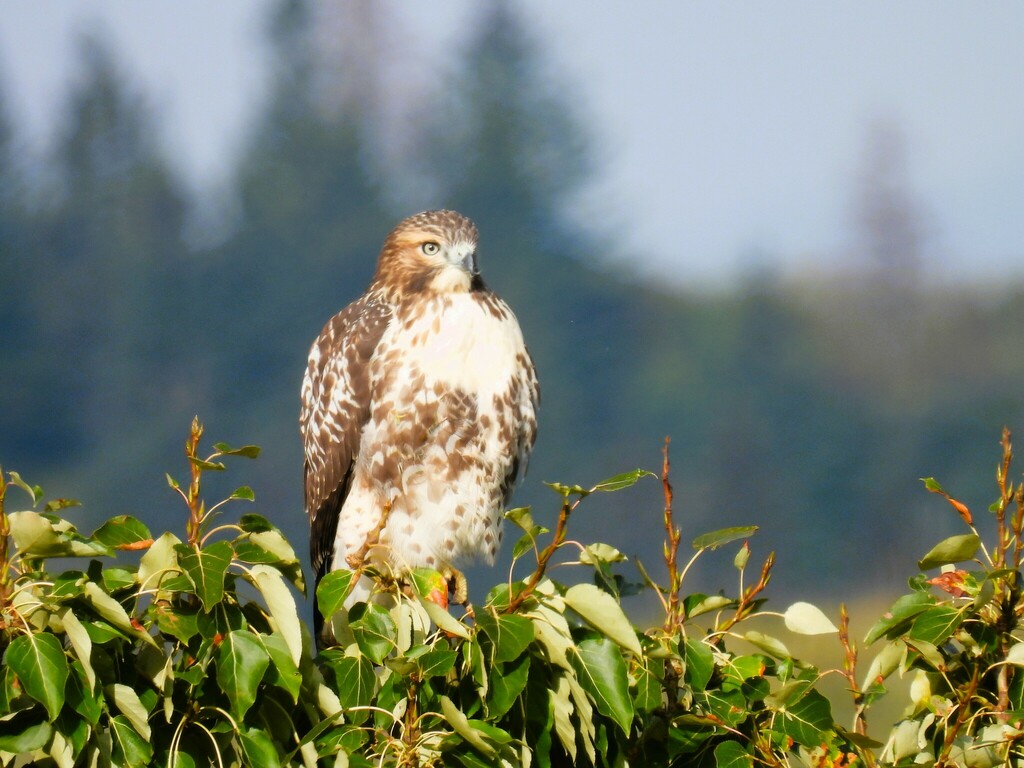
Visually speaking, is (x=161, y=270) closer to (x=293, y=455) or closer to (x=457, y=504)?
(x=293, y=455)

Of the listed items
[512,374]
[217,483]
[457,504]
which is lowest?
[457,504]

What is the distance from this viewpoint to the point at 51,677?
126 cm

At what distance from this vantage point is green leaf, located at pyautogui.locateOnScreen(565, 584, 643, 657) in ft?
4.64

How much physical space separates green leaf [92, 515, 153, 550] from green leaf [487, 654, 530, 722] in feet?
1.32

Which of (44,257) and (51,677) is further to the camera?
(44,257)

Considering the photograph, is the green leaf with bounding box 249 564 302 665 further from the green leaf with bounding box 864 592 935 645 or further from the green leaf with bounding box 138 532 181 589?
the green leaf with bounding box 864 592 935 645

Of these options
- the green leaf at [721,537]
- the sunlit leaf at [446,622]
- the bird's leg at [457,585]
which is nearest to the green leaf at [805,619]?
the green leaf at [721,537]

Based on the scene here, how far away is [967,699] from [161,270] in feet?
55.1

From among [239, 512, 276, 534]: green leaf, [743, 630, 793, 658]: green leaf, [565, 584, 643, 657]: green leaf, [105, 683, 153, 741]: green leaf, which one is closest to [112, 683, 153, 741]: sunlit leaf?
[105, 683, 153, 741]: green leaf

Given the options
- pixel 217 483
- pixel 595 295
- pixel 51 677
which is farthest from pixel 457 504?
pixel 595 295

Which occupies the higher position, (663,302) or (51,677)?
(663,302)

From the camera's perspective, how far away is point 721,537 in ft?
4.88

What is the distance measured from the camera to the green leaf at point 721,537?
4.78 feet

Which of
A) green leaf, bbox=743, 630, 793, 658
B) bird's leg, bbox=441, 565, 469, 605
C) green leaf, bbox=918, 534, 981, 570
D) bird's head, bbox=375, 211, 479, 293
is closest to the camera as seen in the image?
green leaf, bbox=918, 534, 981, 570
